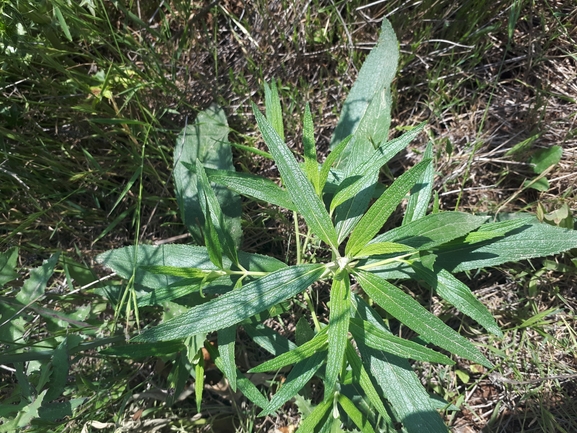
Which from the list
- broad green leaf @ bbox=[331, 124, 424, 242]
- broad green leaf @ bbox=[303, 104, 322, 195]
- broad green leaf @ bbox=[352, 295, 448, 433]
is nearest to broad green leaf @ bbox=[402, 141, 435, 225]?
broad green leaf @ bbox=[331, 124, 424, 242]

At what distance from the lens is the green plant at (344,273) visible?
161cm

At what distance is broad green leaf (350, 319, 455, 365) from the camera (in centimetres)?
158

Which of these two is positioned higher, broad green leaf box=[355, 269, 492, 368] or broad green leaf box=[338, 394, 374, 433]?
broad green leaf box=[355, 269, 492, 368]

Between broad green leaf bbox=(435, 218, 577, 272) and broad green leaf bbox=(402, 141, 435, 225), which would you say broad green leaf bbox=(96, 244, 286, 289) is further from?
broad green leaf bbox=(435, 218, 577, 272)

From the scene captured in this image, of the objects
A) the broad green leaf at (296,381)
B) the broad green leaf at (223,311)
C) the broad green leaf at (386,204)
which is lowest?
the broad green leaf at (296,381)

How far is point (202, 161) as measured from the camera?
2.41 m

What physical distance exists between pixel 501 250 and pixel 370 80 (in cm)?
102

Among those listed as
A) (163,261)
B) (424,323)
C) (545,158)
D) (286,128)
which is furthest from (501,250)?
(163,261)

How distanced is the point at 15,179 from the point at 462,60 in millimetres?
2350

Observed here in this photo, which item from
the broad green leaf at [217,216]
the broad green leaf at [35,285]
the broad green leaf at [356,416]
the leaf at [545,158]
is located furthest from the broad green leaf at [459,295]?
the broad green leaf at [35,285]

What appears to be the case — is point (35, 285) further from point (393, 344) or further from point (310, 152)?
point (393, 344)

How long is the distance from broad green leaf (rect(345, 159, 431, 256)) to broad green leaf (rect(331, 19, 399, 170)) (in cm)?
73

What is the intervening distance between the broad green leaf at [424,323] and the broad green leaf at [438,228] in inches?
7.7

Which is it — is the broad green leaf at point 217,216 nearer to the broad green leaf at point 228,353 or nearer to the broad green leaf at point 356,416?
the broad green leaf at point 228,353
